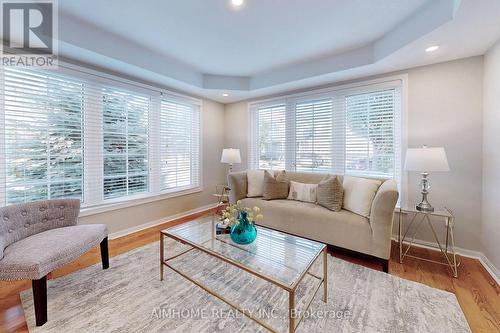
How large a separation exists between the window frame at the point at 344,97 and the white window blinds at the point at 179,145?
1.11 meters

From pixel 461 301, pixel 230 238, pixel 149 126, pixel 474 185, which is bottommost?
pixel 461 301

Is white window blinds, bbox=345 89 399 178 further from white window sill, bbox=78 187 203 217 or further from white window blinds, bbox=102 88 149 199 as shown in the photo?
white window blinds, bbox=102 88 149 199

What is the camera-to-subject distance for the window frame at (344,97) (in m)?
2.73

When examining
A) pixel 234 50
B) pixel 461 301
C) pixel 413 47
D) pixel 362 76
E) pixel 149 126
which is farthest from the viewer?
pixel 149 126

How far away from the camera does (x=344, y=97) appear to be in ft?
10.6

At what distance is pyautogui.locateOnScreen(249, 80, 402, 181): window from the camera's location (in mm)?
2877

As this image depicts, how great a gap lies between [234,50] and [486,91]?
290cm

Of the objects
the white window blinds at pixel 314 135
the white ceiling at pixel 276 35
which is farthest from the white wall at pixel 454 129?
the white window blinds at pixel 314 135

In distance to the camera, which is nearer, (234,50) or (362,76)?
(234,50)

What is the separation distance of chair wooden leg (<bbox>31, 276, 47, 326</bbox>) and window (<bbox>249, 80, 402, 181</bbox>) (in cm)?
334

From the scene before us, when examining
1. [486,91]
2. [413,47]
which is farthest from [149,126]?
[486,91]

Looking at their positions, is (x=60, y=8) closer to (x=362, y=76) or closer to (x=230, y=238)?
(x=230, y=238)

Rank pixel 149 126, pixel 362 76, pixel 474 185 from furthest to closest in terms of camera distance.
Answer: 1. pixel 149 126
2. pixel 362 76
3. pixel 474 185

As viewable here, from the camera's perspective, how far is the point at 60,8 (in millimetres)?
1972
